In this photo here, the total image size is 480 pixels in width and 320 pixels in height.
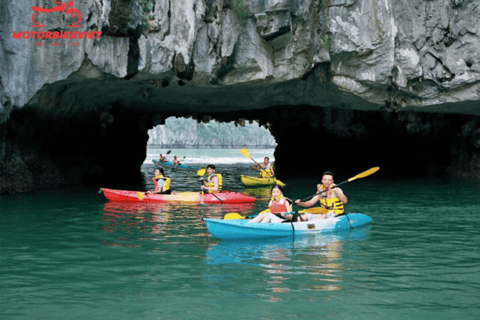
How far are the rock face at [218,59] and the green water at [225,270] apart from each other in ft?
13.0

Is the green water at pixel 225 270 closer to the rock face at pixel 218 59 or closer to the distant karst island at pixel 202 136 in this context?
the rock face at pixel 218 59

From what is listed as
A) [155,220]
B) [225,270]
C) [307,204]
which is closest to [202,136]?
[155,220]

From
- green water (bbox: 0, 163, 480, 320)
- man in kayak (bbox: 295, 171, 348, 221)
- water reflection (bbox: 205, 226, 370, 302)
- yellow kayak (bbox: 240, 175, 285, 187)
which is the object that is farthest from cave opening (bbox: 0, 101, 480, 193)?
water reflection (bbox: 205, 226, 370, 302)

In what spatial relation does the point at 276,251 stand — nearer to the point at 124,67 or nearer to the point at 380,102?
the point at 124,67

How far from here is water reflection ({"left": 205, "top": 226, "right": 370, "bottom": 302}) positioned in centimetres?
572

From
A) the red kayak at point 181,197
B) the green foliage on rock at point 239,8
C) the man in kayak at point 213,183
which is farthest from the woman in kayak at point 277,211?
the green foliage on rock at point 239,8

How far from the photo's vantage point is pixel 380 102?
51.6 ft

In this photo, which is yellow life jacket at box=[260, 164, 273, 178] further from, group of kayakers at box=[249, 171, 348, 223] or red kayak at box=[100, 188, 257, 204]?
group of kayakers at box=[249, 171, 348, 223]

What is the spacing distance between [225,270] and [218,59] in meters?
8.53

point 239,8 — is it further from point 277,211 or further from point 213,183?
point 277,211

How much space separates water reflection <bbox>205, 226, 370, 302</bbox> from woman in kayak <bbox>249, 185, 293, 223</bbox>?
515mm

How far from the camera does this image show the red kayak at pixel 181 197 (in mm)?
13648

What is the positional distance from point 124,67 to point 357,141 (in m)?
15.9

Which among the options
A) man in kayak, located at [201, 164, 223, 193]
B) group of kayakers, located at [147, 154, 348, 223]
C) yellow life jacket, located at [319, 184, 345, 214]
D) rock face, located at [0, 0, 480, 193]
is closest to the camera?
group of kayakers, located at [147, 154, 348, 223]
